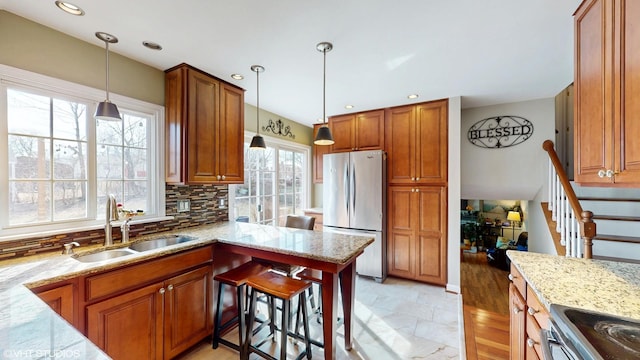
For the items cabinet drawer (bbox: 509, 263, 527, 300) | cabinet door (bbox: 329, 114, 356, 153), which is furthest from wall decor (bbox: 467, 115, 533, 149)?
cabinet drawer (bbox: 509, 263, 527, 300)

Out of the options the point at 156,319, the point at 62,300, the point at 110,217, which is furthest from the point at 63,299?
the point at 110,217

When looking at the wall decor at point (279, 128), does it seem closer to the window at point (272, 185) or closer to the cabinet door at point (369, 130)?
the window at point (272, 185)

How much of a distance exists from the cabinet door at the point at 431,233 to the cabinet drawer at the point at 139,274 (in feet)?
8.63

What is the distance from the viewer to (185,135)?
2309 millimetres

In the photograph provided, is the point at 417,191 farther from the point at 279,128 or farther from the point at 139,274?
the point at 139,274

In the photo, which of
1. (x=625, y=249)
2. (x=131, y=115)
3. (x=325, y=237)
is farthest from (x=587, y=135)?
(x=131, y=115)

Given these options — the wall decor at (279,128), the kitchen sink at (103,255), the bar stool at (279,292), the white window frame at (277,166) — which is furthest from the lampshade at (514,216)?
the kitchen sink at (103,255)

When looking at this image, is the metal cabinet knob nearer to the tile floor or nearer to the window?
the tile floor

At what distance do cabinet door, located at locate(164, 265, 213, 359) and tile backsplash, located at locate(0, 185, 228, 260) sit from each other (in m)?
0.72

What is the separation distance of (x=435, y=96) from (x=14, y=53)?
375 cm

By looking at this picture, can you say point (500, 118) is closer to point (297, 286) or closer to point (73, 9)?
point (297, 286)

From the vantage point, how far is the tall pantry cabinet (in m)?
3.19

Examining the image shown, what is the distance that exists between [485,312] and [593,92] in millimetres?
2367

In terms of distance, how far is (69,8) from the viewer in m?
1.56
